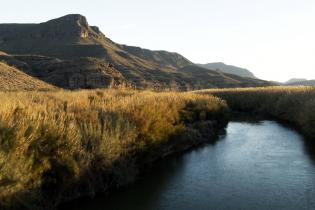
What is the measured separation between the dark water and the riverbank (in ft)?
2.24

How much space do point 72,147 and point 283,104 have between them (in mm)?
29321

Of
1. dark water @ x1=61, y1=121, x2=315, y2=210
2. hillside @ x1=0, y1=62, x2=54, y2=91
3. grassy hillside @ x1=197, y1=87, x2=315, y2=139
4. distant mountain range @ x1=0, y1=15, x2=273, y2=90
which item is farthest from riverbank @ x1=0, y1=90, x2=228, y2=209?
distant mountain range @ x1=0, y1=15, x2=273, y2=90

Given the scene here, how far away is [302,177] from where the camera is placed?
54.1 feet

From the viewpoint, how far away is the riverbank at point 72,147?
1087 centimetres

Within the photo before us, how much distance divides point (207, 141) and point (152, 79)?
83.9 m

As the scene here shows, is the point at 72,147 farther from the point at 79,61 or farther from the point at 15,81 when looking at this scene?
the point at 79,61

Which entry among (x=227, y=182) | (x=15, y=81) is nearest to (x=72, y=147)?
(x=227, y=182)

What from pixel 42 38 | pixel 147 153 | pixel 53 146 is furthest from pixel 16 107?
pixel 42 38

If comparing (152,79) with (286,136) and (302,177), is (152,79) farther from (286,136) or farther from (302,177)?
(302,177)

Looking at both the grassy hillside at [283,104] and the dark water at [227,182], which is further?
the grassy hillside at [283,104]

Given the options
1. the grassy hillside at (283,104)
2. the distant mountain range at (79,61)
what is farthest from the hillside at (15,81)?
the grassy hillside at (283,104)

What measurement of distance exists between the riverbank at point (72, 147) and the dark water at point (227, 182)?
0.68 m

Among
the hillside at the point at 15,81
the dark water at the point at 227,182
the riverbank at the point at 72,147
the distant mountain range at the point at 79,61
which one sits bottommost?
the dark water at the point at 227,182

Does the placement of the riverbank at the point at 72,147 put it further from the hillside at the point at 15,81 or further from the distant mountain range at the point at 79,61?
the distant mountain range at the point at 79,61
